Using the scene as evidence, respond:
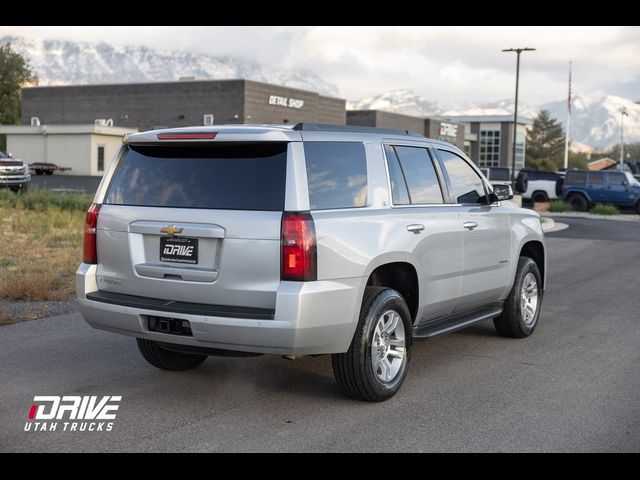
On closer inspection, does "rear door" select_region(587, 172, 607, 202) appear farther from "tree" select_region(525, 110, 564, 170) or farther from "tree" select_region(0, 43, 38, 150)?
"tree" select_region(525, 110, 564, 170)

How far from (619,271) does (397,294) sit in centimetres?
969

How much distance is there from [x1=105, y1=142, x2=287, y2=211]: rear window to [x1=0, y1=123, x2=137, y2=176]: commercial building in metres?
60.6

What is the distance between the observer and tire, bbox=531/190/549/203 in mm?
A: 40125

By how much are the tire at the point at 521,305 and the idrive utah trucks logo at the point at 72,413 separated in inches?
156

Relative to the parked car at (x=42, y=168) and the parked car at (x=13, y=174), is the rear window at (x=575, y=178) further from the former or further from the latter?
the parked car at (x=42, y=168)

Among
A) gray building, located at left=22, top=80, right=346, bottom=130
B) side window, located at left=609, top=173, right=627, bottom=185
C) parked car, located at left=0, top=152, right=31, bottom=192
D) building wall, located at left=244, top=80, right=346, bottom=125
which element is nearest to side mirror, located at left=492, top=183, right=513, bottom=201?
parked car, located at left=0, top=152, right=31, bottom=192

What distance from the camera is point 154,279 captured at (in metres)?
5.77

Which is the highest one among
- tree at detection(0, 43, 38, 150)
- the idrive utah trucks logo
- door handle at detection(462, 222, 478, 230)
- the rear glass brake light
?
tree at detection(0, 43, 38, 150)

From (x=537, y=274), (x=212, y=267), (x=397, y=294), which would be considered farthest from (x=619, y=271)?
(x=212, y=267)

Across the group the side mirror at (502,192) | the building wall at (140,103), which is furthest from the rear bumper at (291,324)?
the building wall at (140,103)

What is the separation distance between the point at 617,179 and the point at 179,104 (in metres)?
44.5

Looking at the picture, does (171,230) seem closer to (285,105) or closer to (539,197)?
(539,197)

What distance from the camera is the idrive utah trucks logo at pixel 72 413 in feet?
17.7
